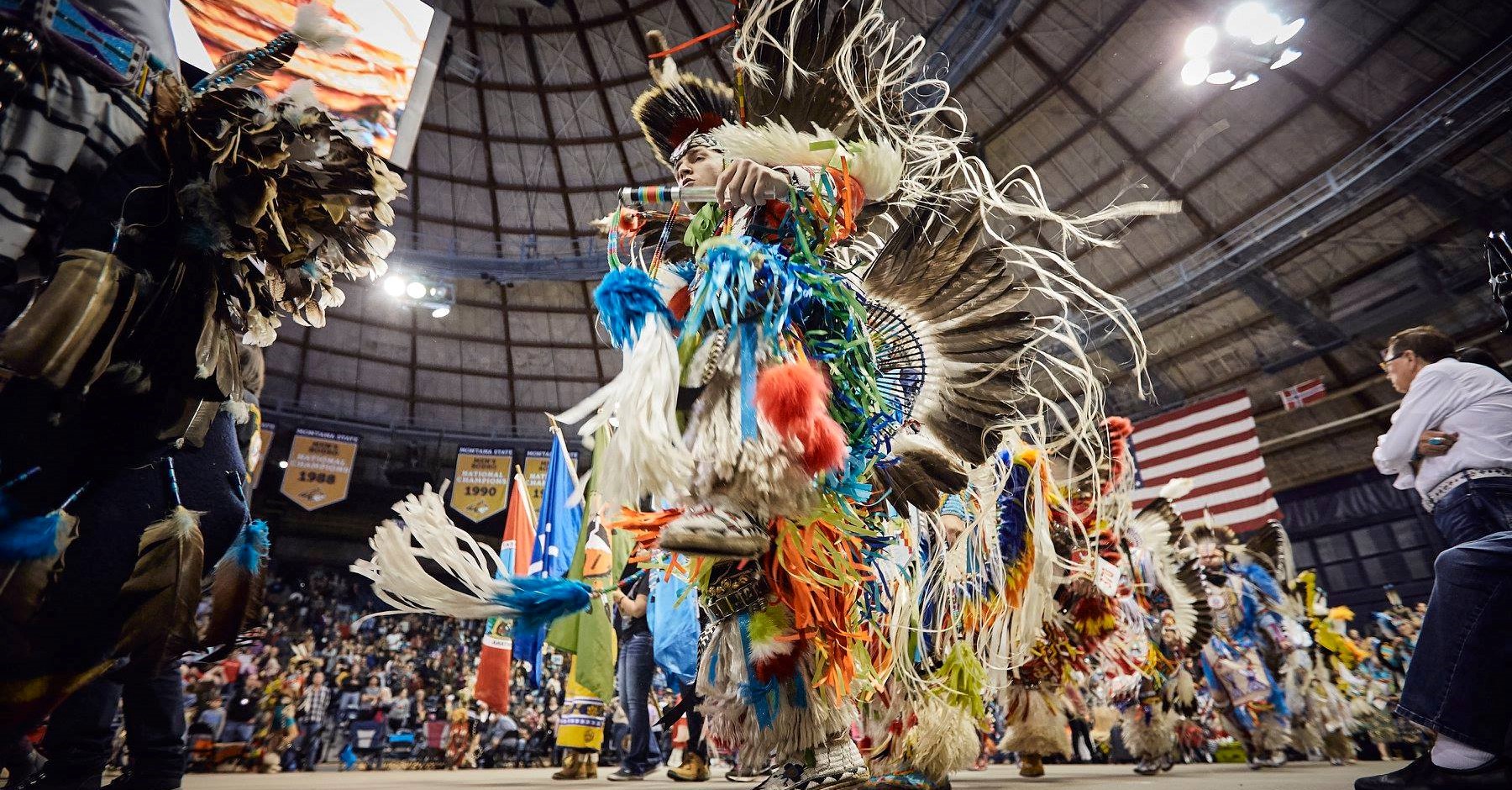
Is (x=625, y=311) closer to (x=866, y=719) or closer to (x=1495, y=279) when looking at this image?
(x=866, y=719)

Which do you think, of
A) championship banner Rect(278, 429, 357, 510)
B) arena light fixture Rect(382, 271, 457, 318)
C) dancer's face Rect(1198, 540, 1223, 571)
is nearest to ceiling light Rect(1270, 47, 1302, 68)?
dancer's face Rect(1198, 540, 1223, 571)

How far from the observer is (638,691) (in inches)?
187

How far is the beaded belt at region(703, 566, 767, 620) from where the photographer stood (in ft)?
5.92

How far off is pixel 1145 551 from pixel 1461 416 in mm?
2615

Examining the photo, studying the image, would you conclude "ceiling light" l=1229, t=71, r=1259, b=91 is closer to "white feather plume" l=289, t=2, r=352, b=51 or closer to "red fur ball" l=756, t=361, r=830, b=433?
"red fur ball" l=756, t=361, r=830, b=433

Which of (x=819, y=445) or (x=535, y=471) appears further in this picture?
(x=535, y=471)

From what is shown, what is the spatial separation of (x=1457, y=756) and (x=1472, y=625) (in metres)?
0.32

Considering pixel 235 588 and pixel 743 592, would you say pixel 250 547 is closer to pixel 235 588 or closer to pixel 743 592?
pixel 235 588

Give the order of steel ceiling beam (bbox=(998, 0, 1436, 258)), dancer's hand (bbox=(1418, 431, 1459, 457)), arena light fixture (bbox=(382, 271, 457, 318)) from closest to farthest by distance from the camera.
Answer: dancer's hand (bbox=(1418, 431, 1459, 457)) → steel ceiling beam (bbox=(998, 0, 1436, 258)) → arena light fixture (bbox=(382, 271, 457, 318))

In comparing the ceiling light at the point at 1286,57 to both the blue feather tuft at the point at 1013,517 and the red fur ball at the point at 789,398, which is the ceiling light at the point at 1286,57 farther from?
the red fur ball at the point at 789,398

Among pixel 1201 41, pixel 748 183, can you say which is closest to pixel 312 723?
pixel 748 183

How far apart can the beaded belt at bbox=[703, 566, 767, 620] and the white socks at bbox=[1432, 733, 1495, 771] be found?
168cm

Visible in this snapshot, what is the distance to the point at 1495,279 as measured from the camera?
2.61 metres

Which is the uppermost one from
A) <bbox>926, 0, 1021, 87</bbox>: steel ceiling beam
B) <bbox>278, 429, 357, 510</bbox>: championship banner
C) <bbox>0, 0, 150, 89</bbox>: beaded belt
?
<bbox>926, 0, 1021, 87</bbox>: steel ceiling beam
